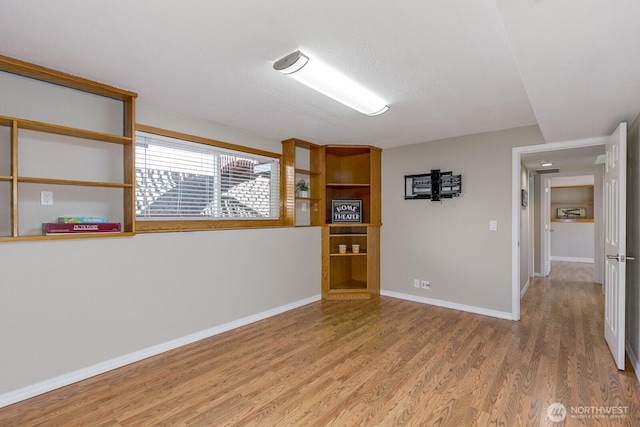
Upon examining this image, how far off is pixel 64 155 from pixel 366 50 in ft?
8.06

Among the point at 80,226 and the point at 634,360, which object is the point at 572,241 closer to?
the point at 634,360

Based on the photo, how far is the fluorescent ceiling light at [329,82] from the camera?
209 cm

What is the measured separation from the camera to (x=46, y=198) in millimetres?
2426

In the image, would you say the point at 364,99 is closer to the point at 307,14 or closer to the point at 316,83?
the point at 316,83

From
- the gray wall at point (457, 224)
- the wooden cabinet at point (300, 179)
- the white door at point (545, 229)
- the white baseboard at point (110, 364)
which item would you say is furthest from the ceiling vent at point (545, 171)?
the white baseboard at point (110, 364)

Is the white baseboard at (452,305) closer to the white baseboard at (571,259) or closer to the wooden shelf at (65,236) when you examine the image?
the wooden shelf at (65,236)

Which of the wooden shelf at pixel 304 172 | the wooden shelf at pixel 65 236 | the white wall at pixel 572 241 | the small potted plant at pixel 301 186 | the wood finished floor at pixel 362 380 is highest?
the wooden shelf at pixel 304 172

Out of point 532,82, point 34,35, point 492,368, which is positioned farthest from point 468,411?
point 34,35

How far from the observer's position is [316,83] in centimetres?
237

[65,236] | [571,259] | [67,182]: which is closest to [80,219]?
[65,236]

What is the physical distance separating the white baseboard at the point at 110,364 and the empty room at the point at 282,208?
14 mm

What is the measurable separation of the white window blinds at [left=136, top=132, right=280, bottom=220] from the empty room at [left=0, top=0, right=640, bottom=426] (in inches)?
0.9

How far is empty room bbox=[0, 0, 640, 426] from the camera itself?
1788 mm

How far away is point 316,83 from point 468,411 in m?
2.45
